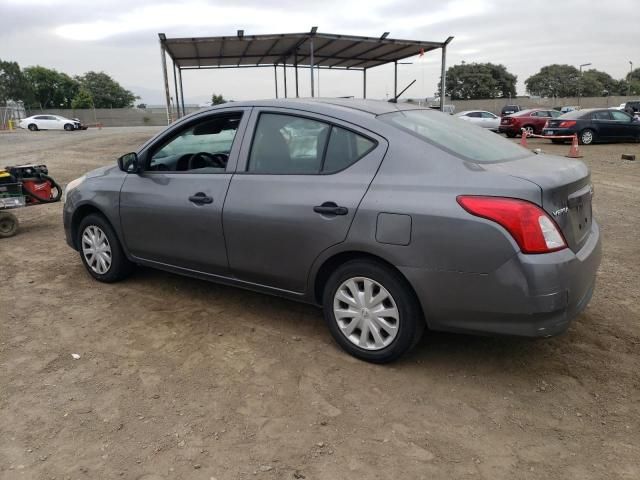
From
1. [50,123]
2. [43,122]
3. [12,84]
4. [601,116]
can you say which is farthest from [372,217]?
[12,84]

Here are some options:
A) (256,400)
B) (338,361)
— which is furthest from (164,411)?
(338,361)

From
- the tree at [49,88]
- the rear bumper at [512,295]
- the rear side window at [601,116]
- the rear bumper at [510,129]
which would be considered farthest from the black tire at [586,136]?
the tree at [49,88]

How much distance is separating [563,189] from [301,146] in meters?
1.62

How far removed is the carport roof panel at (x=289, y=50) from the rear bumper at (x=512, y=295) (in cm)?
1124

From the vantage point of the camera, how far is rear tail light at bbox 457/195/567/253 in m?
2.65

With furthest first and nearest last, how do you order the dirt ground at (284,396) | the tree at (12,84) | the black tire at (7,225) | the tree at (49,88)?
the tree at (49,88), the tree at (12,84), the black tire at (7,225), the dirt ground at (284,396)

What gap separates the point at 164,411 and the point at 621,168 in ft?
43.7

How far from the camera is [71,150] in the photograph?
1878cm

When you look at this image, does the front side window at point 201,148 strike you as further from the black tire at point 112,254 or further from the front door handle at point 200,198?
the black tire at point 112,254

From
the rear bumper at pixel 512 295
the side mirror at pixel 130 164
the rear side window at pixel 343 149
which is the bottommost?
the rear bumper at pixel 512 295

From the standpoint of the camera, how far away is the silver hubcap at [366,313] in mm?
3096

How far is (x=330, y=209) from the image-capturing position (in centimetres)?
316

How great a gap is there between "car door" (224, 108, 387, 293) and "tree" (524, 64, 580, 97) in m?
95.2

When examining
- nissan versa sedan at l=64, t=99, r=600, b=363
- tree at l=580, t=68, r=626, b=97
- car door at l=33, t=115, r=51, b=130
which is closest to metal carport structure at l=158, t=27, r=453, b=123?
nissan versa sedan at l=64, t=99, r=600, b=363
